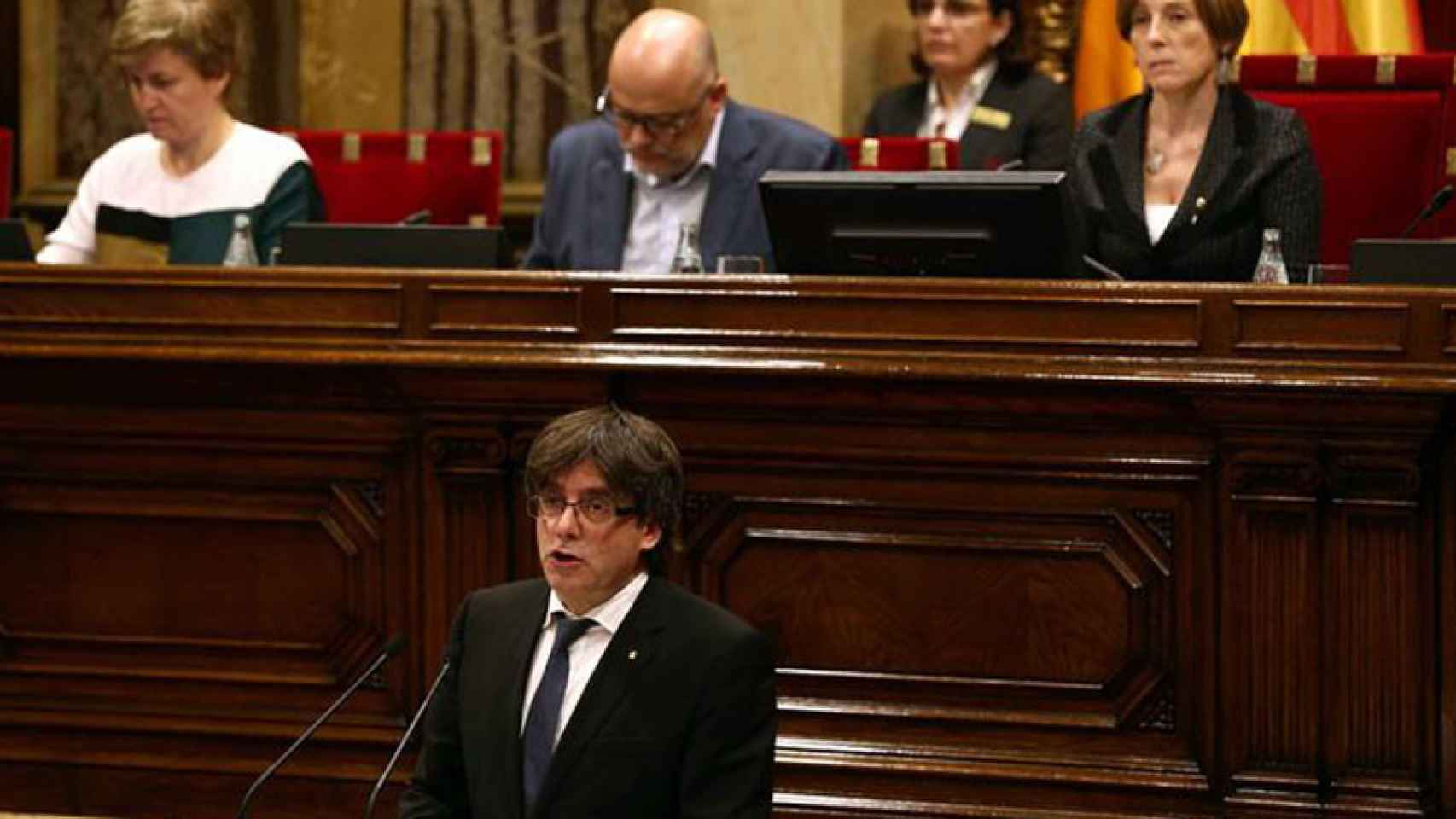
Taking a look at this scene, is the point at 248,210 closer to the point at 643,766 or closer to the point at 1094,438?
the point at 1094,438

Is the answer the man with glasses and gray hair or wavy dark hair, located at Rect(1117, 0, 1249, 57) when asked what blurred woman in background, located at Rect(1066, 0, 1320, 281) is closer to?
wavy dark hair, located at Rect(1117, 0, 1249, 57)

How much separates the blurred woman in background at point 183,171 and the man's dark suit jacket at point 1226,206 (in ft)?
5.19

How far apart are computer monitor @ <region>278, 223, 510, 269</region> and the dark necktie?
126 cm

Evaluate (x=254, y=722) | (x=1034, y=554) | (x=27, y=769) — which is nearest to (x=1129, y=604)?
(x=1034, y=554)

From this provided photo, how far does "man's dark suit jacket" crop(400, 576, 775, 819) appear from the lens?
114 inches

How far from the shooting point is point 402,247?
4.13 m

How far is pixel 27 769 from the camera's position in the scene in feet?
13.5

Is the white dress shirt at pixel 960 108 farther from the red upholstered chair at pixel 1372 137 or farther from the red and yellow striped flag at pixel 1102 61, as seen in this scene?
the red upholstered chair at pixel 1372 137

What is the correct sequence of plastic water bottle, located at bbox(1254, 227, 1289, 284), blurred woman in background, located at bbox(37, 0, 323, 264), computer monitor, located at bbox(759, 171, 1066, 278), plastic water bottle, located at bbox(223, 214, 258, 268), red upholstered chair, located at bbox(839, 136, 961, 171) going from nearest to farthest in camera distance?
1. computer monitor, located at bbox(759, 171, 1066, 278)
2. plastic water bottle, located at bbox(1254, 227, 1289, 284)
3. plastic water bottle, located at bbox(223, 214, 258, 268)
4. blurred woman in background, located at bbox(37, 0, 323, 264)
5. red upholstered chair, located at bbox(839, 136, 961, 171)

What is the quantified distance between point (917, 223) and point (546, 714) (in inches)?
48.4

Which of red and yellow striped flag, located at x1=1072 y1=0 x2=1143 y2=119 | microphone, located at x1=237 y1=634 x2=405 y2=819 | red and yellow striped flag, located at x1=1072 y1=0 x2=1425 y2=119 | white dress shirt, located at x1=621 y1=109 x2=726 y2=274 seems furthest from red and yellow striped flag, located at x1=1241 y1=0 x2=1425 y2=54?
microphone, located at x1=237 y1=634 x2=405 y2=819

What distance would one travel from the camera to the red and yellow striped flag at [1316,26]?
19.4ft

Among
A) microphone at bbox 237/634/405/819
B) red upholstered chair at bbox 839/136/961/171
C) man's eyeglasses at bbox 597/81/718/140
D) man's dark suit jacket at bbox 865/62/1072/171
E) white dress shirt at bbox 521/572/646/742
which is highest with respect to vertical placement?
man's dark suit jacket at bbox 865/62/1072/171

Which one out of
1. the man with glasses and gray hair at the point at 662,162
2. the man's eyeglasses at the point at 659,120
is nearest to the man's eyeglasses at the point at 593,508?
the man with glasses and gray hair at the point at 662,162
